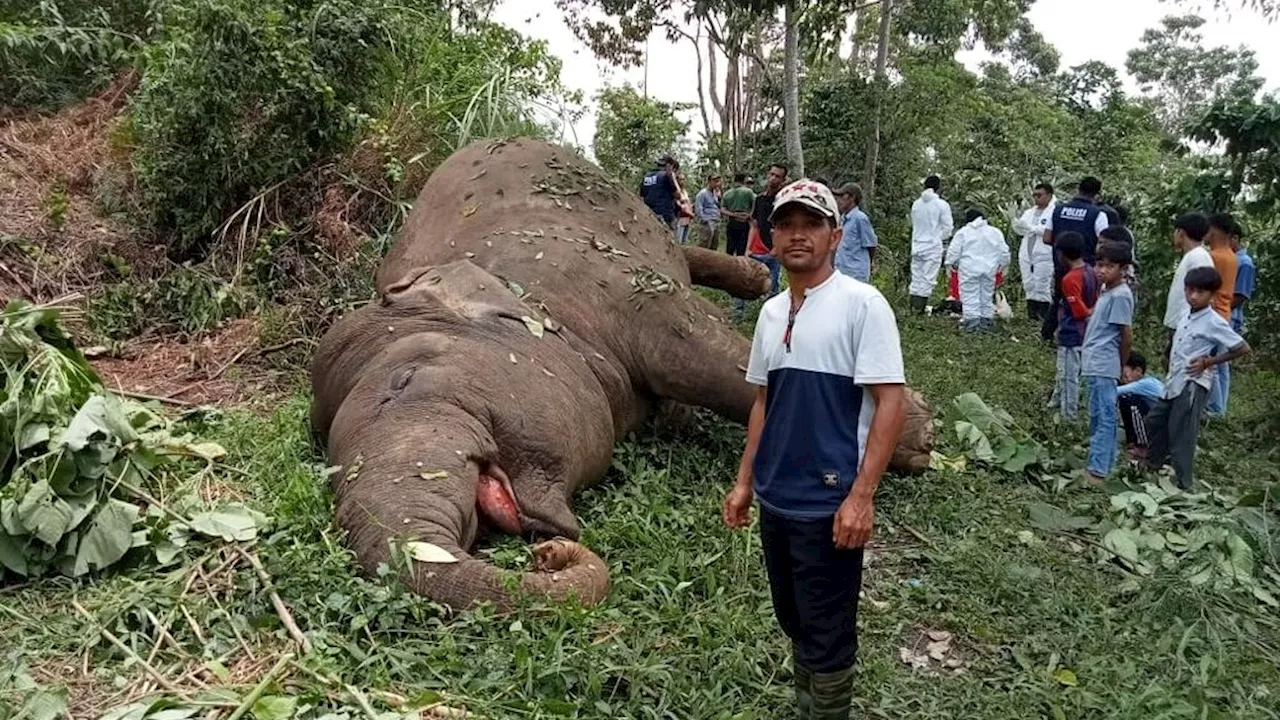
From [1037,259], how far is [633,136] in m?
13.4

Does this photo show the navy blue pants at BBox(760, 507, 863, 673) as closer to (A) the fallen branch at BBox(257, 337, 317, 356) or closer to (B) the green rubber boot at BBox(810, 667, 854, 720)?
(B) the green rubber boot at BBox(810, 667, 854, 720)

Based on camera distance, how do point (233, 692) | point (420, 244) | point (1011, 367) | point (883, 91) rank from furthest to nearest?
point (883, 91) → point (1011, 367) → point (420, 244) → point (233, 692)

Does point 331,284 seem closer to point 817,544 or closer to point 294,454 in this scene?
point 294,454

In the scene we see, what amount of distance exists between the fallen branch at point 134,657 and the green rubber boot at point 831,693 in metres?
1.92

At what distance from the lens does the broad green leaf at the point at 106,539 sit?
4180 mm

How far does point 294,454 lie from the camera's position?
17.9 ft

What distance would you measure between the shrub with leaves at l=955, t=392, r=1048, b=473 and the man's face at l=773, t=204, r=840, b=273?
3645 mm

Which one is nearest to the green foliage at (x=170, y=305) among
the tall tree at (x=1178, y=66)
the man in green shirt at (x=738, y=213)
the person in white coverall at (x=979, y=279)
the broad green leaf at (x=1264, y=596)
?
the broad green leaf at (x=1264, y=596)

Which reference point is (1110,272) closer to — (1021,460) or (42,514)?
(1021,460)

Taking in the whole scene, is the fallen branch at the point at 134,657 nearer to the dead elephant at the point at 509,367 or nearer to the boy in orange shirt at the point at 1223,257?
the dead elephant at the point at 509,367

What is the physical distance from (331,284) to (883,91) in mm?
14110

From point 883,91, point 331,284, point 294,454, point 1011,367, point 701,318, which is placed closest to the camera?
point 294,454

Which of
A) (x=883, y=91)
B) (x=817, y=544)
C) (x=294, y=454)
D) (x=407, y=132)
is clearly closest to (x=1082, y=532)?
(x=817, y=544)

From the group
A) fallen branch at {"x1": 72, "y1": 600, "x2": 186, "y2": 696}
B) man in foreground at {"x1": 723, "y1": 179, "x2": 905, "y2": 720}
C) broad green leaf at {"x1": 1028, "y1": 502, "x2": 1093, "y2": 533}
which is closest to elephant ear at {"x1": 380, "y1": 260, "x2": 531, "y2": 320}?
fallen branch at {"x1": 72, "y1": 600, "x2": 186, "y2": 696}
